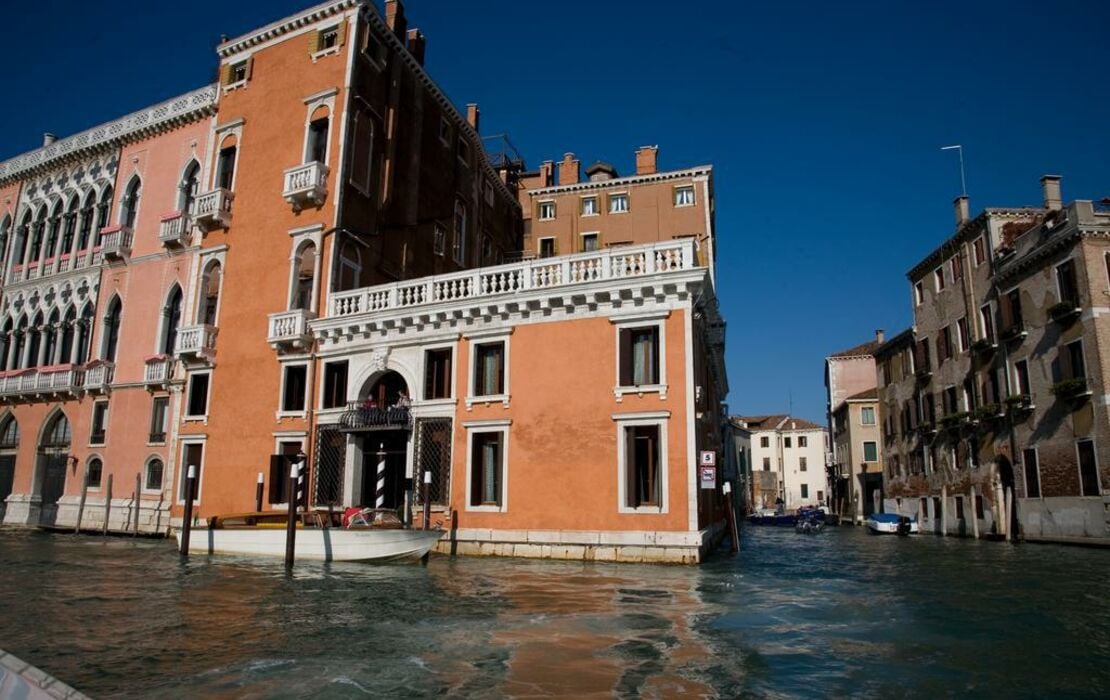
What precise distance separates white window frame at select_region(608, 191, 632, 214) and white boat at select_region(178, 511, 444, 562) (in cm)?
2031

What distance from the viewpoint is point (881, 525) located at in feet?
103

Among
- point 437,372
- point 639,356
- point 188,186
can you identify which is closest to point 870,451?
point 639,356

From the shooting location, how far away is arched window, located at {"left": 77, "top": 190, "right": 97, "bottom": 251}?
26.9 m

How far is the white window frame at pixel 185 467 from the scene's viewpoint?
2059cm

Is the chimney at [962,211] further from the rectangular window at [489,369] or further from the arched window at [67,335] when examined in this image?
the arched window at [67,335]

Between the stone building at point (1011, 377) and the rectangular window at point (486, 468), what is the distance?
57.2 feet

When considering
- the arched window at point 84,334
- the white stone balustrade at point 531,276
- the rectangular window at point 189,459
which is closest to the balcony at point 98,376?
the arched window at point 84,334

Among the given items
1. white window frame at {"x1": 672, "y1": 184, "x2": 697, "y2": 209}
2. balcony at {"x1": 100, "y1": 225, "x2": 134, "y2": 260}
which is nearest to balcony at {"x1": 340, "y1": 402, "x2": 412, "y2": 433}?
balcony at {"x1": 100, "y1": 225, "x2": 134, "y2": 260}

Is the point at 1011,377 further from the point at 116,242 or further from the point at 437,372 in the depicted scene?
the point at 116,242

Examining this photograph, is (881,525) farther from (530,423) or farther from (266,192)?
(266,192)

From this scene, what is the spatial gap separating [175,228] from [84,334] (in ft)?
20.2

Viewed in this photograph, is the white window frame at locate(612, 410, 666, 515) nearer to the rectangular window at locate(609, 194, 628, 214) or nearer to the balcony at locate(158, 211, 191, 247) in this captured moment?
the balcony at locate(158, 211, 191, 247)

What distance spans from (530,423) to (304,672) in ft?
32.3

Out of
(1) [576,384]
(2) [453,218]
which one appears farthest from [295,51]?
(1) [576,384]
